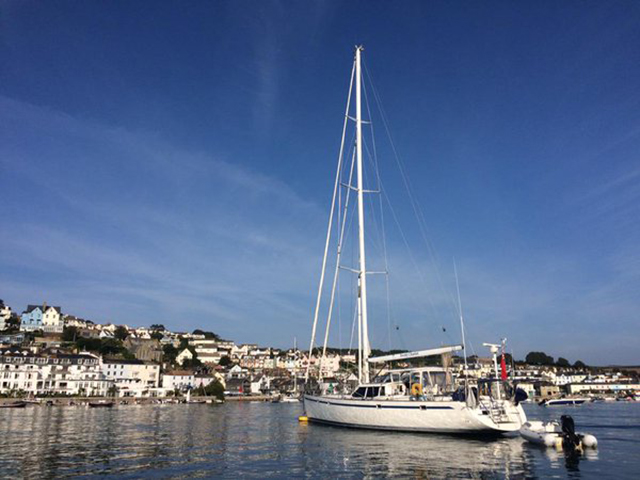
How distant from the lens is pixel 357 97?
39.1 m

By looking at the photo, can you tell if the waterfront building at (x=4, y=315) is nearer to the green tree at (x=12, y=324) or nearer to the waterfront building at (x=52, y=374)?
the green tree at (x=12, y=324)

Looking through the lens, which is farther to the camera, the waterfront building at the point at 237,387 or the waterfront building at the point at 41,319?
the waterfront building at the point at 41,319

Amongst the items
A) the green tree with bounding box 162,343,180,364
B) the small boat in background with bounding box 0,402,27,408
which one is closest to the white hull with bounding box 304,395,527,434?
the small boat in background with bounding box 0,402,27,408

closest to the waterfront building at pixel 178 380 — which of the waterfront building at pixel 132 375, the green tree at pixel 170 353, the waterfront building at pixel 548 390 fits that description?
the waterfront building at pixel 132 375

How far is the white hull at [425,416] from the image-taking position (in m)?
27.0

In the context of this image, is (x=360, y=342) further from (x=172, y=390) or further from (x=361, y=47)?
(x=172, y=390)

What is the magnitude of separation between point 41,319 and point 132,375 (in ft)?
207

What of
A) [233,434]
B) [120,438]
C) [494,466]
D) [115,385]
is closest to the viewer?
[494,466]

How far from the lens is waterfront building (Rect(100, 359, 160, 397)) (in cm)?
11131

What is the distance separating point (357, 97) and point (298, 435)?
2591 cm

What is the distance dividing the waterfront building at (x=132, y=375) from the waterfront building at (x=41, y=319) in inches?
2266

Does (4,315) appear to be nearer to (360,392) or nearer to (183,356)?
(183,356)

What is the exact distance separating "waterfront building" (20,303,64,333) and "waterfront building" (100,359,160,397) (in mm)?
57565

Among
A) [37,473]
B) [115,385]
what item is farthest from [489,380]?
[115,385]
